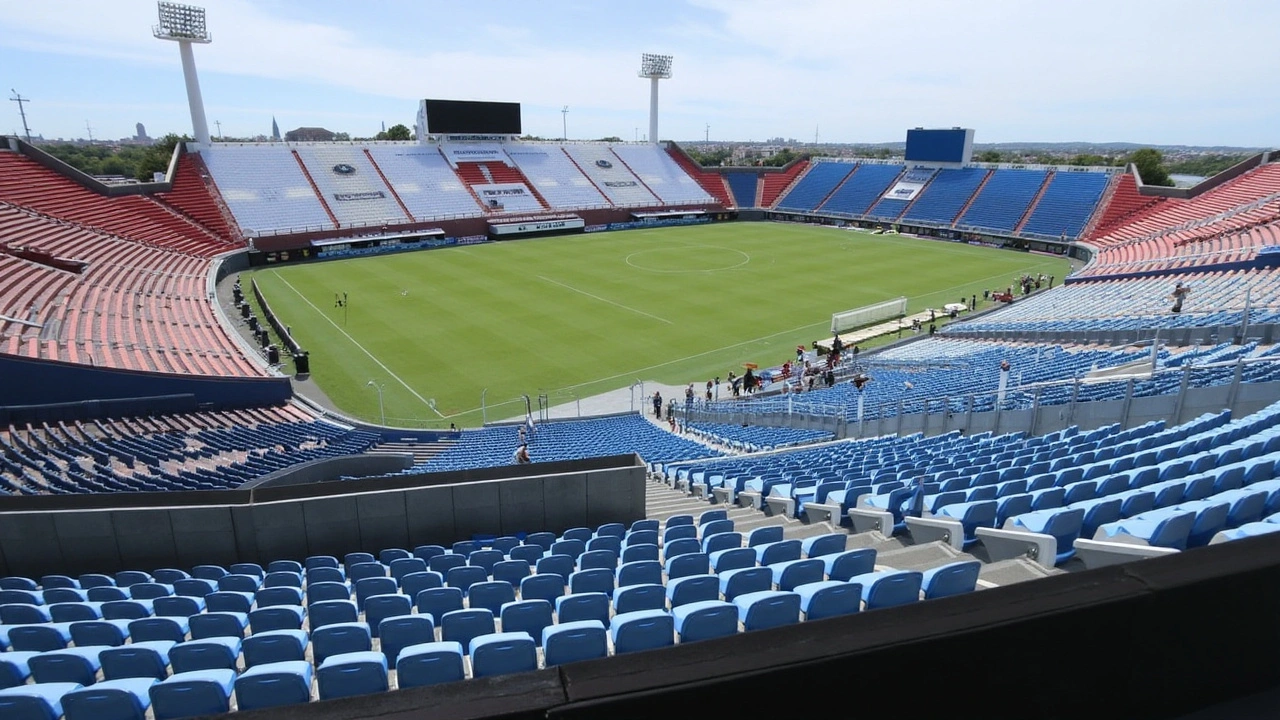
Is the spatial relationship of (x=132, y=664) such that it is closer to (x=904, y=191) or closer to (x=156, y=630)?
(x=156, y=630)

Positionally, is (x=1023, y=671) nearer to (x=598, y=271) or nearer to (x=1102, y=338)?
(x=1102, y=338)

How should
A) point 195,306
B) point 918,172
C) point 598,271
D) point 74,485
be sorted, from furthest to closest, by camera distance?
point 918,172
point 598,271
point 195,306
point 74,485

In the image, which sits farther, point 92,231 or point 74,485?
point 92,231

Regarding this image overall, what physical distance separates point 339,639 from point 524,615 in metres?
1.40

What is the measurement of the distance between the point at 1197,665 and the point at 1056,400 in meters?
13.3

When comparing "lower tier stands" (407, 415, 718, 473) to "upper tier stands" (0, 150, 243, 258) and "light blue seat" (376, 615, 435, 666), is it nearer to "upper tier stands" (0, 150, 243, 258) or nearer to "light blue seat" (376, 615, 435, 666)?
"light blue seat" (376, 615, 435, 666)

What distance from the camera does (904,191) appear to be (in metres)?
74.1

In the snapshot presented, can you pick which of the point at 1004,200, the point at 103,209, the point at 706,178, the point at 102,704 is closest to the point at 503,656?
the point at 102,704

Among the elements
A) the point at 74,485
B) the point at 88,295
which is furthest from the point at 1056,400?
the point at 88,295

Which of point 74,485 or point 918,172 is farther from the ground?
point 918,172

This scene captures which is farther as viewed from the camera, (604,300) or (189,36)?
(189,36)

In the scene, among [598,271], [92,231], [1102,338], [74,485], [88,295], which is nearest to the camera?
[74,485]

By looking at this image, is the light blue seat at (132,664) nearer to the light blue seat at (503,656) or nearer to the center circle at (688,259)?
the light blue seat at (503,656)

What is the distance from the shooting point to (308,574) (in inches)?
310
